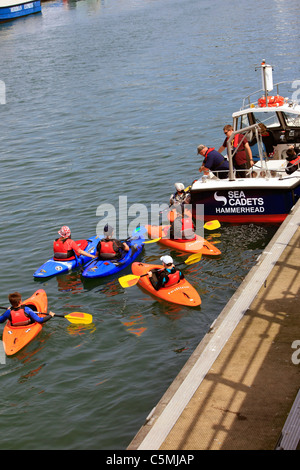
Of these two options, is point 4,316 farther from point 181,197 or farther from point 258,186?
point 258,186

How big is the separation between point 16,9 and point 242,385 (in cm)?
7220

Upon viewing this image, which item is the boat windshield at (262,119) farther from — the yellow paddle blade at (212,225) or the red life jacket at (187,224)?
the red life jacket at (187,224)

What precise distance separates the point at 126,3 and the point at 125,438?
7311 centimetres

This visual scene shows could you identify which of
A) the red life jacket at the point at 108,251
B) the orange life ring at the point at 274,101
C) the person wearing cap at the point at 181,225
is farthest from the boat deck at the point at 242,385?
the orange life ring at the point at 274,101

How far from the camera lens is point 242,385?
9117 mm

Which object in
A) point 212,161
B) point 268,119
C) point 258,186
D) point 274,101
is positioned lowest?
point 258,186

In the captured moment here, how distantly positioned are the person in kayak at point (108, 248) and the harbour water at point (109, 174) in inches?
24.2

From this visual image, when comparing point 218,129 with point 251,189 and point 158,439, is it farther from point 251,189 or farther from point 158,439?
point 158,439

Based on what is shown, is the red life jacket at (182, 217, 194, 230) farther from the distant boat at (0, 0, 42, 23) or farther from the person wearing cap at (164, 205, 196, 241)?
the distant boat at (0, 0, 42, 23)

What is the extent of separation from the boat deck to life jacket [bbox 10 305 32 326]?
490 cm

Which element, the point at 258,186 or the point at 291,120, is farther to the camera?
the point at 291,120

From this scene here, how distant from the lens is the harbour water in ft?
39.3

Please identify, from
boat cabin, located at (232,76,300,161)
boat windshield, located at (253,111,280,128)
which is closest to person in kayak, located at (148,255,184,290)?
boat cabin, located at (232,76,300,161)

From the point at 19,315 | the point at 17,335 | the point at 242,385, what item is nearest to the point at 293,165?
the point at 19,315
